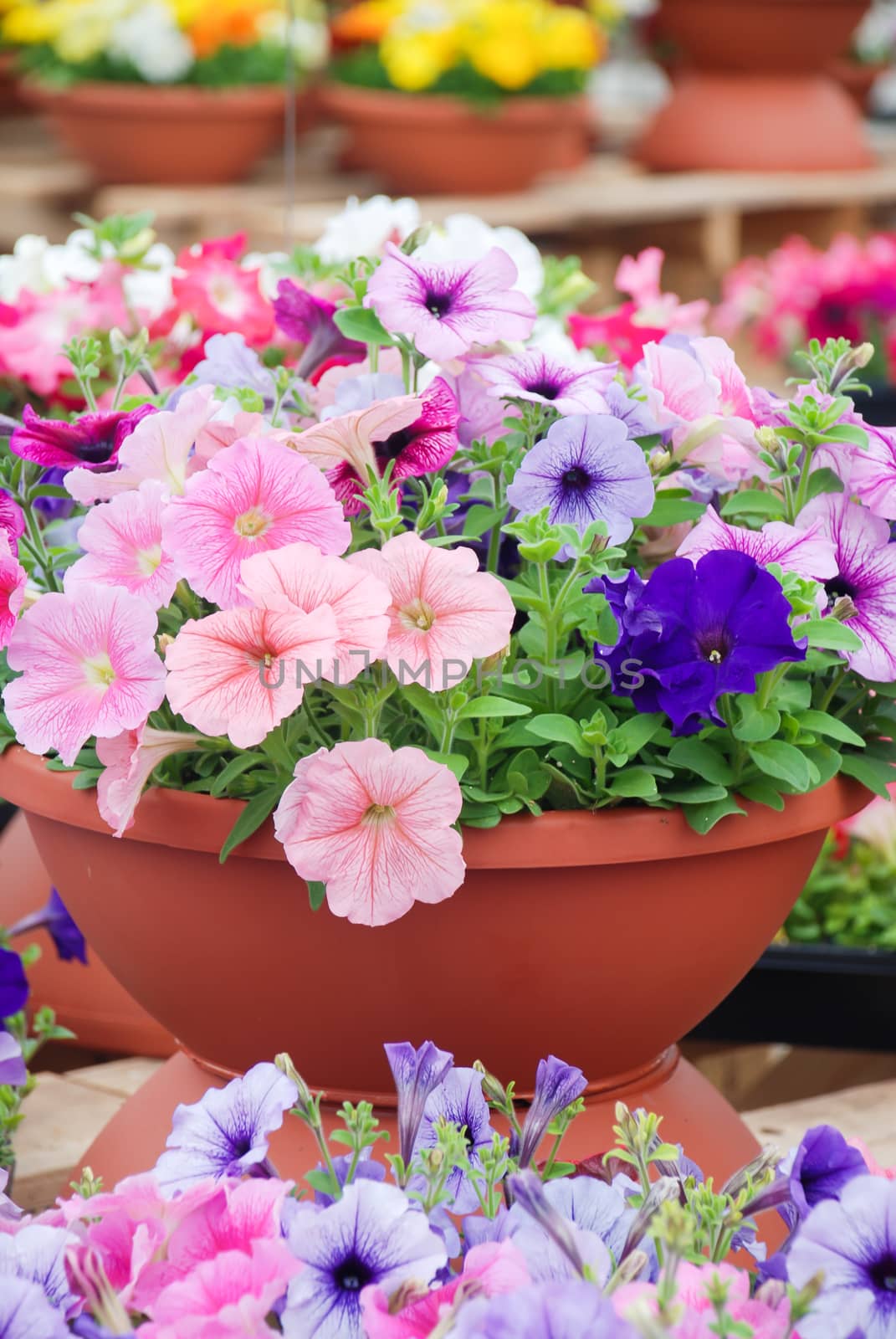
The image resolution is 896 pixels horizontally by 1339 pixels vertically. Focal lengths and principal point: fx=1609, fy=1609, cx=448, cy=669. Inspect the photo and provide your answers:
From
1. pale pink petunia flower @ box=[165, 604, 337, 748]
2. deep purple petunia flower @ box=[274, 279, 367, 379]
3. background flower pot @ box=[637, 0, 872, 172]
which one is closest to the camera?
pale pink petunia flower @ box=[165, 604, 337, 748]

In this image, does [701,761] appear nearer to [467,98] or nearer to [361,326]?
[361,326]

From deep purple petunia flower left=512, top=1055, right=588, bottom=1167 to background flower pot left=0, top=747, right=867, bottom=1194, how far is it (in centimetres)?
6

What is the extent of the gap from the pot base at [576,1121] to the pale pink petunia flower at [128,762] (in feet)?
0.51

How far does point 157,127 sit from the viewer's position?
221 centimetres

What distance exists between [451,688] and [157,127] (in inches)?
74.0

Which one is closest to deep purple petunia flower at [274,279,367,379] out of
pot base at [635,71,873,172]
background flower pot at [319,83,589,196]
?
background flower pot at [319,83,589,196]

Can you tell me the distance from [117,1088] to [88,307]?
43 cm

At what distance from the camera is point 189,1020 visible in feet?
2.06

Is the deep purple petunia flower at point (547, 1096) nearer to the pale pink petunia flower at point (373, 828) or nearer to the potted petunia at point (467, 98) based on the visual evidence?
the pale pink petunia flower at point (373, 828)

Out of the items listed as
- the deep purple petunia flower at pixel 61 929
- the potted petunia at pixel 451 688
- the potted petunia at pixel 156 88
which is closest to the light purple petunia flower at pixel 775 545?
the potted petunia at pixel 451 688

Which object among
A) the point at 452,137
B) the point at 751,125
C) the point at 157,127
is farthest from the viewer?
the point at 751,125

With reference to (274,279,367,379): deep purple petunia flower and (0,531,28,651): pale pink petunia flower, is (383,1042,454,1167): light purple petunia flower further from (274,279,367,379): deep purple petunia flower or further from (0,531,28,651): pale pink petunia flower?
(274,279,367,379): deep purple petunia flower

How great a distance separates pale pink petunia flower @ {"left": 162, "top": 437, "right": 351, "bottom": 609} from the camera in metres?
0.53

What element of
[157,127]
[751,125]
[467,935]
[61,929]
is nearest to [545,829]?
[467,935]
